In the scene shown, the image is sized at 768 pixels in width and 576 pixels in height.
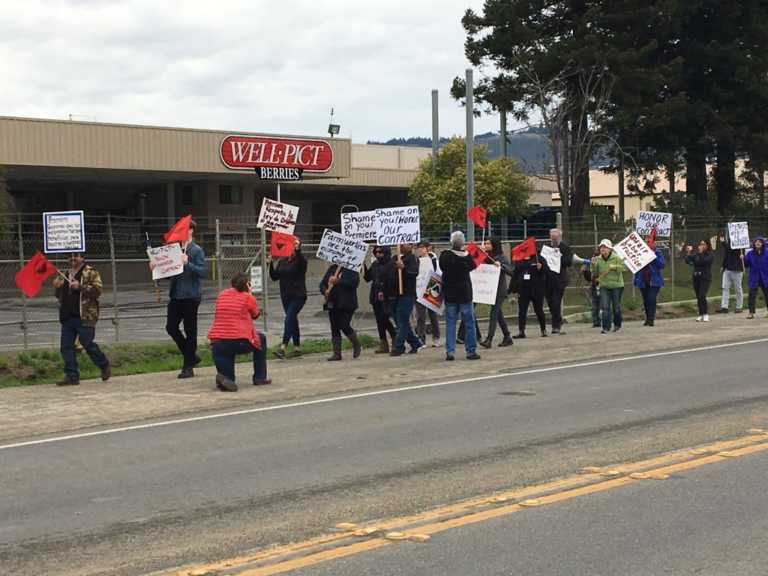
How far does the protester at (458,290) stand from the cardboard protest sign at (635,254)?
6.28m

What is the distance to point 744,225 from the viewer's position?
24.8 m

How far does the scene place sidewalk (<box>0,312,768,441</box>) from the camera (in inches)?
456

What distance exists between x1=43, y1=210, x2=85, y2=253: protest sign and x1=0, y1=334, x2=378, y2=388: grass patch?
1622 millimetres

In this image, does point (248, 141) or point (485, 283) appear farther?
point (248, 141)

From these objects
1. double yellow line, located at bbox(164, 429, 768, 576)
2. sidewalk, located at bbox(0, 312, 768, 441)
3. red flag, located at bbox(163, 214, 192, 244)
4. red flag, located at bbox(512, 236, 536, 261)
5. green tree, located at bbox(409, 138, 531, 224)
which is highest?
green tree, located at bbox(409, 138, 531, 224)

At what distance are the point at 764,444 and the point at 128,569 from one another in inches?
216

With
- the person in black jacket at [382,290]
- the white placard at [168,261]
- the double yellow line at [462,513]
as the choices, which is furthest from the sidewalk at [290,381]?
the double yellow line at [462,513]

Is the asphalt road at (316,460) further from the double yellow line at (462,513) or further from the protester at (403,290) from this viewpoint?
the protester at (403,290)

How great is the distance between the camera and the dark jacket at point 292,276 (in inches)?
650

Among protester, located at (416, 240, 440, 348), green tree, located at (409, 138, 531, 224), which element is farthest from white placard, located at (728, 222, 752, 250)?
green tree, located at (409, 138, 531, 224)

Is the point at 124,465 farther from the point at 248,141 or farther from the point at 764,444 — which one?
the point at 248,141

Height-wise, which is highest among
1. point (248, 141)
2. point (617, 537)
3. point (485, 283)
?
point (248, 141)

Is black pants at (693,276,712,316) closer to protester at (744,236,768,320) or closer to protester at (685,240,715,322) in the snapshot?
protester at (685,240,715,322)

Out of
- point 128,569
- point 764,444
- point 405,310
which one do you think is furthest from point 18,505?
point 405,310
